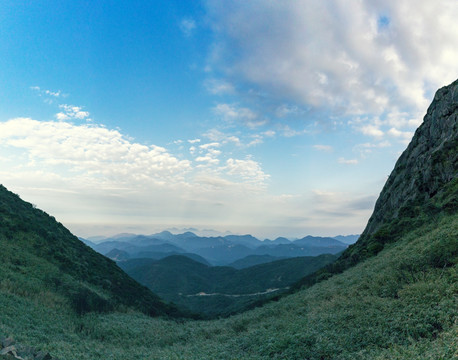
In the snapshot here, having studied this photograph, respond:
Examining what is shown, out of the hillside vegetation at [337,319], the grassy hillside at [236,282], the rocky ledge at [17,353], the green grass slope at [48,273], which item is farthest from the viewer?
the grassy hillside at [236,282]

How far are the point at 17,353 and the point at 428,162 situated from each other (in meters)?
44.7

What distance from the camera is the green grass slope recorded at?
974 inches

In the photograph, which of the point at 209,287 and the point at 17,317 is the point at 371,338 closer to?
the point at 17,317

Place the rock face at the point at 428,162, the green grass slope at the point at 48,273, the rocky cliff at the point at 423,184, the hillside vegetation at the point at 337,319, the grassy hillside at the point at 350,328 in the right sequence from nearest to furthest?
the grassy hillside at the point at 350,328, the hillside vegetation at the point at 337,319, the green grass slope at the point at 48,273, the rocky cliff at the point at 423,184, the rock face at the point at 428,162

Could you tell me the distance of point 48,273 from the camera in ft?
100

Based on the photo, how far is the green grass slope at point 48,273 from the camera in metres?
24.7

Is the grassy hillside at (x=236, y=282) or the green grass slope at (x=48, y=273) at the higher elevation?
the green grass slope at (x=48, y=273)

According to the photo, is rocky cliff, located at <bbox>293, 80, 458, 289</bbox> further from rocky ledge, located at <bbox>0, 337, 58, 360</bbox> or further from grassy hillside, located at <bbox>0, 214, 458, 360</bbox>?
rocky ledge, located at <bbox>0, 337, 58, 360</bbox>

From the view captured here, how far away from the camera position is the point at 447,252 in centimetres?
1451

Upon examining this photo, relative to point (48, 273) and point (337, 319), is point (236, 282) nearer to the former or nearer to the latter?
point (48, 273)

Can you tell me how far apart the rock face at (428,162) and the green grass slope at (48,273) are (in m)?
42.7

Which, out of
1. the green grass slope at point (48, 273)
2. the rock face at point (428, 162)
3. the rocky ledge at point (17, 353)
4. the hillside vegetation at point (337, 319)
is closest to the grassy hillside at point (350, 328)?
the hillside vegetation at point (337, 319)

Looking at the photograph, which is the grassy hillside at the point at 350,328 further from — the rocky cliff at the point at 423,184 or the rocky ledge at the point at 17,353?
the rocky cliff at the point at 423,184

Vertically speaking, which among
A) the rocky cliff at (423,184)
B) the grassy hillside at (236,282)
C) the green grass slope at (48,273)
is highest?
the rocky cliff at (423,184)
